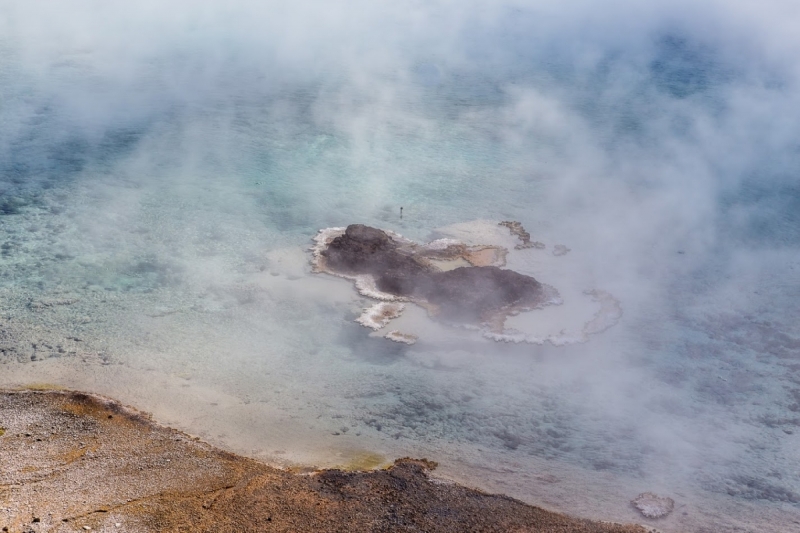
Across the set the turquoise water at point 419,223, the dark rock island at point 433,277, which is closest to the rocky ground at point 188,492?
the turquoise water at point 419,223

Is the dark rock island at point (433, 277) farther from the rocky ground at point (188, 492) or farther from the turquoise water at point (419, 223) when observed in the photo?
the rocky ground at point (188, 492)

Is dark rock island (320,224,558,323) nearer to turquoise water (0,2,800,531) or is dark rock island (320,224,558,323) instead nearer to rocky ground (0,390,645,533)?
turquoise water (0,2,800,531)

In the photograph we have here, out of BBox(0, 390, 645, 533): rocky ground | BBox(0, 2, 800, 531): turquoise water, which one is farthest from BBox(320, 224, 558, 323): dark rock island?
BBox(0, 390, 645, 533): rocky ground

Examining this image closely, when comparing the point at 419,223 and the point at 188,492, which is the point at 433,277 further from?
the point at 188,492

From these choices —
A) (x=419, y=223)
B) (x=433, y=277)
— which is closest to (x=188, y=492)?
(x=433, y=277)

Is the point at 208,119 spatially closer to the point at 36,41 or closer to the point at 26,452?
the point at 36,41
